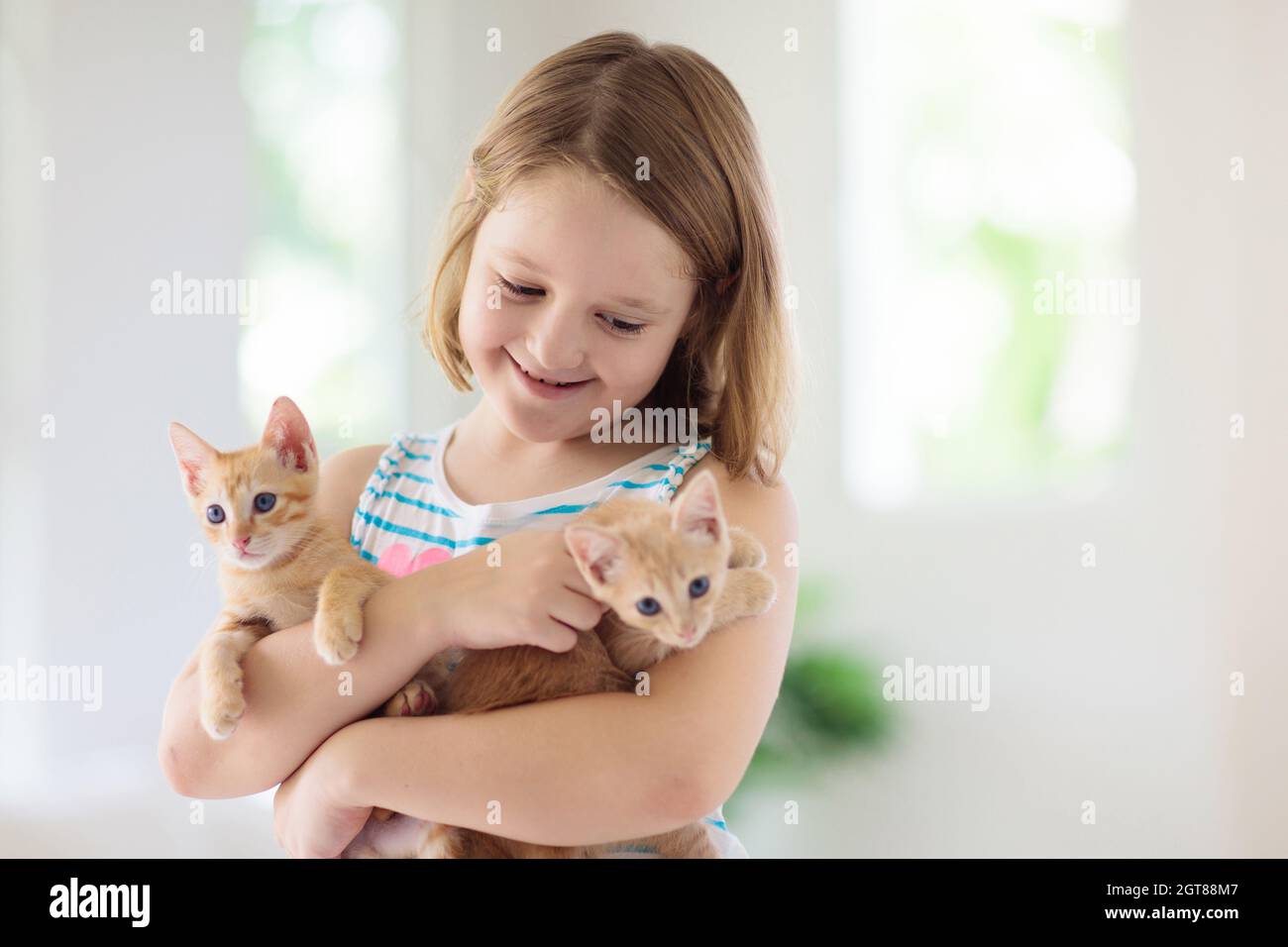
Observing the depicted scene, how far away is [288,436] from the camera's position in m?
0.81

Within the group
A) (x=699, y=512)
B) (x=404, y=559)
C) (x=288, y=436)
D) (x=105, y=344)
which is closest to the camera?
(x=699, y=512)

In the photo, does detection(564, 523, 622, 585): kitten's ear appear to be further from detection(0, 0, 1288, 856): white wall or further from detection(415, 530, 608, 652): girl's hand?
detection(0, 0, 1288, 856): white wall

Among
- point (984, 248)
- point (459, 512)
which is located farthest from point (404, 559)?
point (984, 248)

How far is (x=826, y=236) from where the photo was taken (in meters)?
1.56

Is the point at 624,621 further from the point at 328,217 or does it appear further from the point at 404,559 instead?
the point at 328,217

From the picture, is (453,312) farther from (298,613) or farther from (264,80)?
(264,80)

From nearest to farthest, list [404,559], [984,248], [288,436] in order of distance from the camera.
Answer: [288,436], [404,559], [984,248]

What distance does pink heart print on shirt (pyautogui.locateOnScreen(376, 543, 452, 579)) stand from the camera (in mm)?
955

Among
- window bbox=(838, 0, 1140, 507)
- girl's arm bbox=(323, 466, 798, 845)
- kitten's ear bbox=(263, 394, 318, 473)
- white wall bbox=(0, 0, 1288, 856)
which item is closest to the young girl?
girl's arm bbox=(323, 466, 798, 845)

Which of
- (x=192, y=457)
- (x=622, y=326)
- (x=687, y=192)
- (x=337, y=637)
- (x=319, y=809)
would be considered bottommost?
(x=319, y=809)

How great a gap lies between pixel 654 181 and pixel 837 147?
76cm

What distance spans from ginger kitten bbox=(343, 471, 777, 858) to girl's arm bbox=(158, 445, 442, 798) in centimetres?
6

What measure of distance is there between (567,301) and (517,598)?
263 mm

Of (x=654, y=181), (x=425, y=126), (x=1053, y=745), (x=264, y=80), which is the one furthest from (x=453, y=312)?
(x=1053, y=745)
